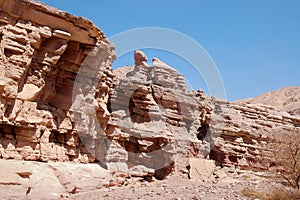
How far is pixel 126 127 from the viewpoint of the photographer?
19.8 meters

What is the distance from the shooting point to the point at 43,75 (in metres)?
13.6

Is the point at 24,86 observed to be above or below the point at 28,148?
above

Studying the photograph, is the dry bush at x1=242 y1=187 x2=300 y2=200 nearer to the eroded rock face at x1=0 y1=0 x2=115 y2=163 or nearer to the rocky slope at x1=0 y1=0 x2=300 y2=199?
the rocky slope at x1=0 y1=0 x2=300 y2=199

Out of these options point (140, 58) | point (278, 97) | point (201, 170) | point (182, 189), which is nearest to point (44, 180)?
point (182, 189)

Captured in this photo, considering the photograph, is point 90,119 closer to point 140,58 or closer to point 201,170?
point 140,58

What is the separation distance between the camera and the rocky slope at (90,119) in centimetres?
1184

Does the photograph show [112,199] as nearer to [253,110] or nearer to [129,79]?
[129,79]

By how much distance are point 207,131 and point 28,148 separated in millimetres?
16341

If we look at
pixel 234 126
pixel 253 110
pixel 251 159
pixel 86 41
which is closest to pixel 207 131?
pixel 234 126

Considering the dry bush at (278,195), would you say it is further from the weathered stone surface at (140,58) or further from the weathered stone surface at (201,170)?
the weathered stone surface at (140,58)

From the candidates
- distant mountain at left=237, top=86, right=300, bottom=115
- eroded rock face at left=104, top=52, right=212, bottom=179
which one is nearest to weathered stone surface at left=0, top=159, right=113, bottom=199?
eroded rock face at left=104, top=52, right=212, bottom=179

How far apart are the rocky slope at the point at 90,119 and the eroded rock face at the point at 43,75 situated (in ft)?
0.14

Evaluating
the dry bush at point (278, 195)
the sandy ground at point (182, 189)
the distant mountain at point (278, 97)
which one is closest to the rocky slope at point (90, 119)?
the sandy ground at point (182, 189)

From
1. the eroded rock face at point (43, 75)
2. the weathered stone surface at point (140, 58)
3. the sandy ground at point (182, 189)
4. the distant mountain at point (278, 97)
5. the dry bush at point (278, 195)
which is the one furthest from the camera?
the distant mountain at point (278, 97)
